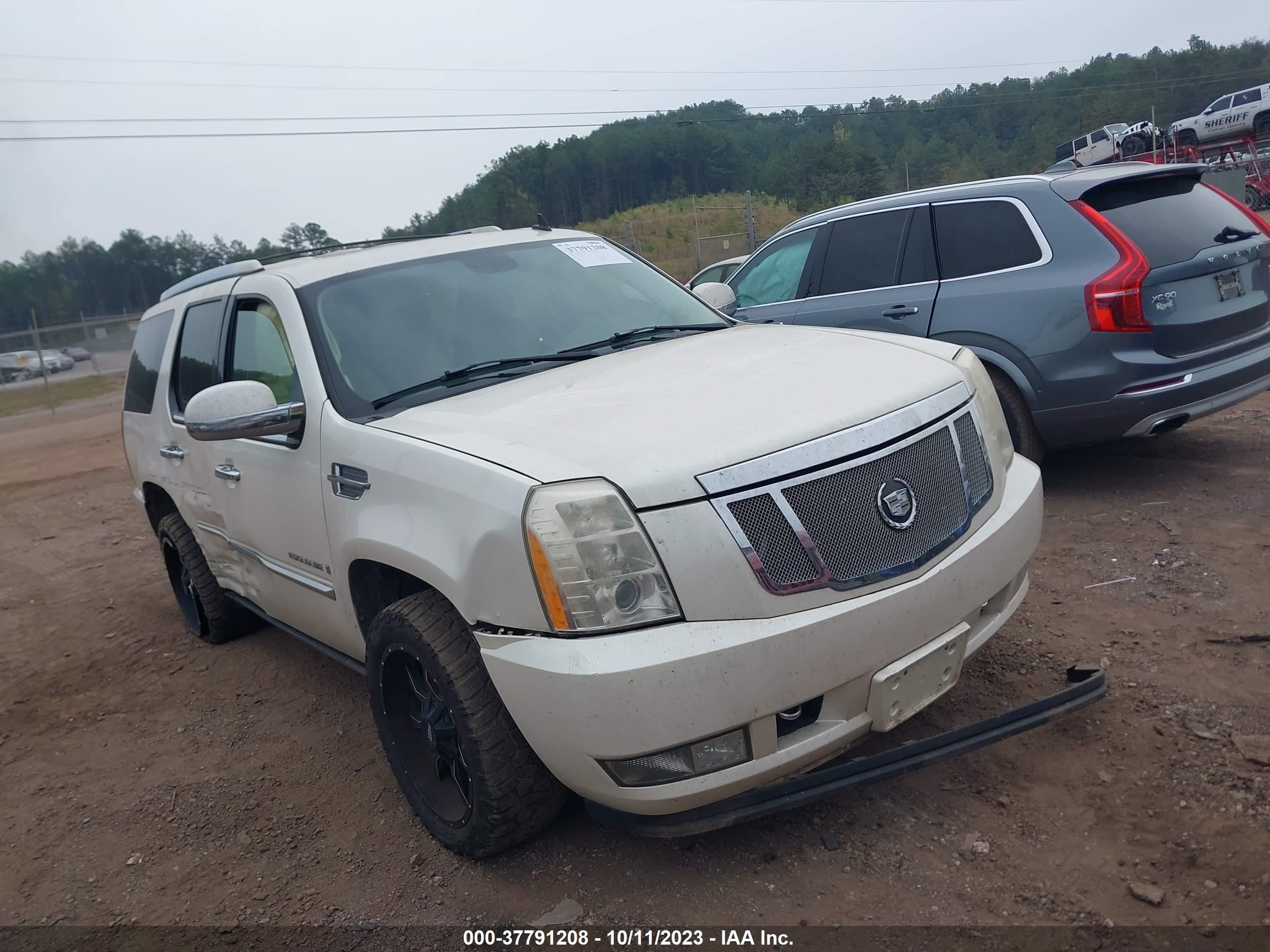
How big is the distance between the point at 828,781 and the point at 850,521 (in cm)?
68

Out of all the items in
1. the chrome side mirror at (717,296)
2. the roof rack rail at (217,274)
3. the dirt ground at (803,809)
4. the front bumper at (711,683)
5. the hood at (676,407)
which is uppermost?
the roof rack rail at (217,274)

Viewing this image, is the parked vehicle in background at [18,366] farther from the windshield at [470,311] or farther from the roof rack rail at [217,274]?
the windshield at [470,311]

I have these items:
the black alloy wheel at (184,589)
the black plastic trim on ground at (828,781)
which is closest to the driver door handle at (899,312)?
the black plastic trim on ground at (828,781)

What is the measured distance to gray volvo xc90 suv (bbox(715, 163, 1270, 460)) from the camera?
4.83m

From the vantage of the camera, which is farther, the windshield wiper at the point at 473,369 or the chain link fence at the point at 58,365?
the chain link fence at the point at 58,365

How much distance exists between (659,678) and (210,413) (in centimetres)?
190

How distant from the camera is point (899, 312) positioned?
574 cm

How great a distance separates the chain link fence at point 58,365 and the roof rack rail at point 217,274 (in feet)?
68.6

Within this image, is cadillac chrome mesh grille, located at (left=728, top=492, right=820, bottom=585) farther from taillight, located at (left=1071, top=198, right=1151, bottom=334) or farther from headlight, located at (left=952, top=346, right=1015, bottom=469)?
taillight, located at (left=1071, top=198, right=1151, bottom=334)

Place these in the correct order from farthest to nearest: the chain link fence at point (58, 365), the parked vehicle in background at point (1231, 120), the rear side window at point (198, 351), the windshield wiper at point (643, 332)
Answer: the parked vehicle in background at point (1231, 120)
the chain link fence at point (58, 365)
the rear side window at point (198, 351)
the windshield wiper at point (643, 332)

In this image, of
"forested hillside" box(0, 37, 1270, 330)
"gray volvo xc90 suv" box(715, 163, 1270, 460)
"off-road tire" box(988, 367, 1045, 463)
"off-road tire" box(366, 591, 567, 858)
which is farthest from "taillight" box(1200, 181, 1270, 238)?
"forested hillside" box(0, 37, 1270, 330)

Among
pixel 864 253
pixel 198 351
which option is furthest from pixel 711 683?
pixel 864 253

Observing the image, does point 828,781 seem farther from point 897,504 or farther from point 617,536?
point 617,536

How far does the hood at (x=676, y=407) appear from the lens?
238 centimetres
